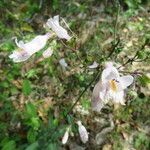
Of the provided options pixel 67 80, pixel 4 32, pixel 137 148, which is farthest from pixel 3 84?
pixel 137 148

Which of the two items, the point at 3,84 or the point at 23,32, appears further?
the point at 23,32

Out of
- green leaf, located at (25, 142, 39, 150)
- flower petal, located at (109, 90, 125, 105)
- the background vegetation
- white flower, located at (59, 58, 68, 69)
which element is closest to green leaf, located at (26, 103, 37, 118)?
the background vegetation

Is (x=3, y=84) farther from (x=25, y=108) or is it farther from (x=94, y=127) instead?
(x=94, y=127)

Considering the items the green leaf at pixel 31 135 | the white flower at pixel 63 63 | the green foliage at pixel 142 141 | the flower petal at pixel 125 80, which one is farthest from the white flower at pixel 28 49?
the white flower at pixel 63 63

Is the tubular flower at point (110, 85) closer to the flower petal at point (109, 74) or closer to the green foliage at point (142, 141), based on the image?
the flower petal at point (109, 74)

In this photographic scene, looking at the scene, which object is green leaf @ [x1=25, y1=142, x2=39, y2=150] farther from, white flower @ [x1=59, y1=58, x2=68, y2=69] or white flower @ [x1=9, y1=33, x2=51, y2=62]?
white flower @ [x1=59, y1=58, x2=68, y2=69]

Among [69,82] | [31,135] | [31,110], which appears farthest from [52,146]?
[69,82]
